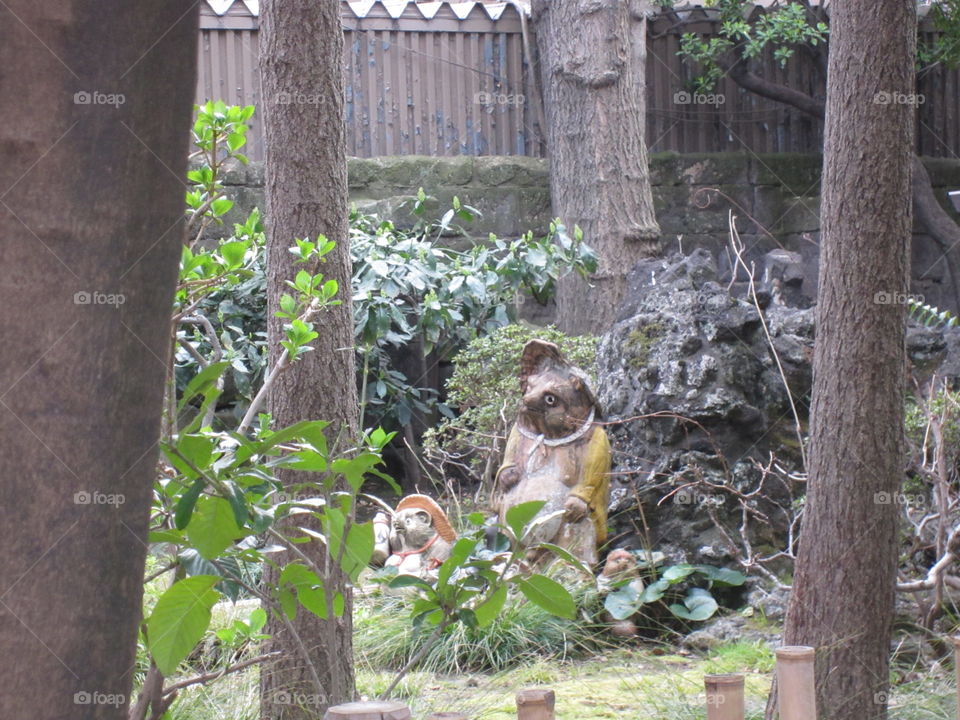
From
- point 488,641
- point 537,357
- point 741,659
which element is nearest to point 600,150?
point 537,357

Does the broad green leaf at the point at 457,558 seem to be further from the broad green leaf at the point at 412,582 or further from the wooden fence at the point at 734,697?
the wooden fence at the point at 734,697

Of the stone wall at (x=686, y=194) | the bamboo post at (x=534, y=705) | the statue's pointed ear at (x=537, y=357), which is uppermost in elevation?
the stone wall at (x=686, y=194)

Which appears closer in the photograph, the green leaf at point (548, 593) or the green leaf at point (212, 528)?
the green leaf at point (212, 528)

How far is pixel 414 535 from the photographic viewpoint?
6.44 m


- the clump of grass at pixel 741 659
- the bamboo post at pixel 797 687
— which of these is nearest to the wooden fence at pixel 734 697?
the bamboo post at pixel 797 687

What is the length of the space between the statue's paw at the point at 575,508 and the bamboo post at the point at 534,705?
3.74 m

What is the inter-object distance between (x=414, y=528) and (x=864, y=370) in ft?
11.7

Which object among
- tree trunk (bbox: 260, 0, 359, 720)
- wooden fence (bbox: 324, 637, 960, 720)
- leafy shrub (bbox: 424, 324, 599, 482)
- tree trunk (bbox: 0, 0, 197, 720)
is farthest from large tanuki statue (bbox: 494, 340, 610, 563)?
tree trunk (bbox: 0, 0, 197, 720)

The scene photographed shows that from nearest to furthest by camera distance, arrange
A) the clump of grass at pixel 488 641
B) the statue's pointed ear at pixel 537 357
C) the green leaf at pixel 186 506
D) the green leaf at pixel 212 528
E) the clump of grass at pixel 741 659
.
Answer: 1. the green leaf at pixel 186 506
2. the green leaf at pixel 212 528
3. the clump of grass at pixel 741 659
4. the clump of grass at pixel 488 641
5. the statue's pointed ear at pixel 537 357

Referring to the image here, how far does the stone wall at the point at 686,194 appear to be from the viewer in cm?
959

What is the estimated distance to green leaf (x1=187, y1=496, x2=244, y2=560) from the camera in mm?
2008

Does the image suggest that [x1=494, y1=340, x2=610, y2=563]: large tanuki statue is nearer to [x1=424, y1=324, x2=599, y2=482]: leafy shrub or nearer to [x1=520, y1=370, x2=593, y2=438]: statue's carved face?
[x1=520, y1=370, x2=593, y2=438]: statue's carved face

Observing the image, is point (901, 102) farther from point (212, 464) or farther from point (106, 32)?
point (106, 32)

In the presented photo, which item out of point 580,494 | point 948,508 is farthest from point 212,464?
point 580,494
